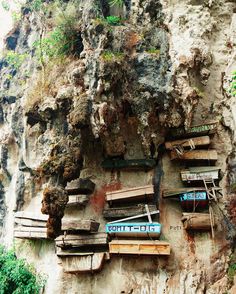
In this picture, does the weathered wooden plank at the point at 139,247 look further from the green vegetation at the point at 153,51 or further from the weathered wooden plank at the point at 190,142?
the green vegetation at the point at 153,51

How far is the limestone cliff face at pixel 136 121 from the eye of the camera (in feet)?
27.6

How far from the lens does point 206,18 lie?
32.2 ft

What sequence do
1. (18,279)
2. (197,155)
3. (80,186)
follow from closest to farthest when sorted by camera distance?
1. (197,155)
2. (18,279)
3. (80,186)

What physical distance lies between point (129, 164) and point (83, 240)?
239 cm

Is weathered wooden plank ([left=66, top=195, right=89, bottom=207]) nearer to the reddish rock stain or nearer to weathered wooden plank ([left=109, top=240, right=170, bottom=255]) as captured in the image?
the reddish rock stain

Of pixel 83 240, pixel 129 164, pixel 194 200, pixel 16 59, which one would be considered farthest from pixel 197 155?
pixel 16 59

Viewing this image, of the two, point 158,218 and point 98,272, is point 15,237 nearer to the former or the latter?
point 98,272

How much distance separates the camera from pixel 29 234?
32.3 ft

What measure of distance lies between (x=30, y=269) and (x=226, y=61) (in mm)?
8320

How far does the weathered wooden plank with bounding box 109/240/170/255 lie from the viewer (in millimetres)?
8164

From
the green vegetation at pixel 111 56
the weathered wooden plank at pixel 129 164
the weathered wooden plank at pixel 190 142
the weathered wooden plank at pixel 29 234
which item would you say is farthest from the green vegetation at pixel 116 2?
the weathered wooden plank at pixel 29 234

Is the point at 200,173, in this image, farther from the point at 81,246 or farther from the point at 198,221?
the point at 81,246

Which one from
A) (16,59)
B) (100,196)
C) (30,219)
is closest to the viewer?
(100,196)

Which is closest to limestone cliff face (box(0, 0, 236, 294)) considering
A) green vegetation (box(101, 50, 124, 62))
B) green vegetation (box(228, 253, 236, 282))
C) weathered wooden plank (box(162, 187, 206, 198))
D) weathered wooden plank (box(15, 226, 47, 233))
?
green vegetation (box(101, 50, 124, 62))
